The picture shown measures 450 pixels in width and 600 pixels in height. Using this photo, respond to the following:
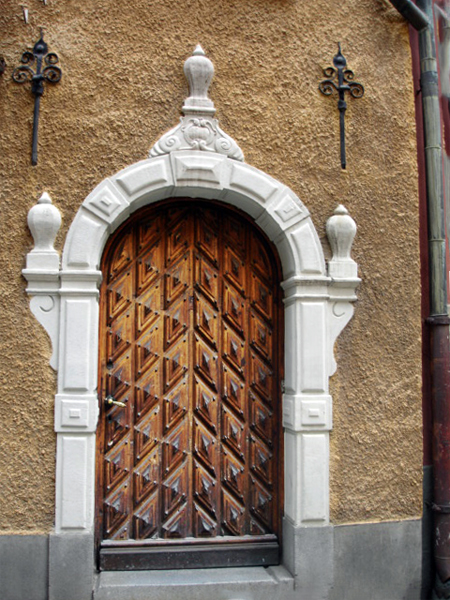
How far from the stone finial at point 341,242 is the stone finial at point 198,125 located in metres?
0.74

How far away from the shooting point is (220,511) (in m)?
4.29

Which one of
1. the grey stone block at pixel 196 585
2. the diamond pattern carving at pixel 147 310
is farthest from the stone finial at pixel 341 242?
the grey stone block at pixel 196 585

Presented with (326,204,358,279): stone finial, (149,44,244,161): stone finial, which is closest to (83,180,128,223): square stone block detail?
(149,44,244,161): stone finial

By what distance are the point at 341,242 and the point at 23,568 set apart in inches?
111

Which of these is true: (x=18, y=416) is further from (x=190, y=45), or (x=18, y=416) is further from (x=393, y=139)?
(x=393, y=139)

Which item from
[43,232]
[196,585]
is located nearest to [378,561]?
[196,585]

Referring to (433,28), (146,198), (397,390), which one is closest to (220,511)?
(397,390)

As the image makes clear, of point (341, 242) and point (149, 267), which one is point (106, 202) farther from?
point (341, 242)

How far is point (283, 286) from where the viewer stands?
14.4 feet

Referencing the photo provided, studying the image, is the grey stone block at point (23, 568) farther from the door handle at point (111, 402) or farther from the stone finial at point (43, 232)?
the stone finial at point (43, 232)

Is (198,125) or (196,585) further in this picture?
(198,125)

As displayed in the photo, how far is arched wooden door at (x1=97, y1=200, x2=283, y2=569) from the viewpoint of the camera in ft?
13.7

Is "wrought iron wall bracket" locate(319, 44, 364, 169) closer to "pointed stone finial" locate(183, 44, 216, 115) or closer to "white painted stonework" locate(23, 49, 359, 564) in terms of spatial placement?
"white painted stonework" locate(23, 49, 359, 564)

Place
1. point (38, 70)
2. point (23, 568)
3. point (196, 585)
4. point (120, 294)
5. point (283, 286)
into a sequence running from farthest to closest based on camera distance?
1. point (283, 286)
2. point (120, 294)
3. point (38, 70)
4. point (196, 585)
5. point (23, 568)
